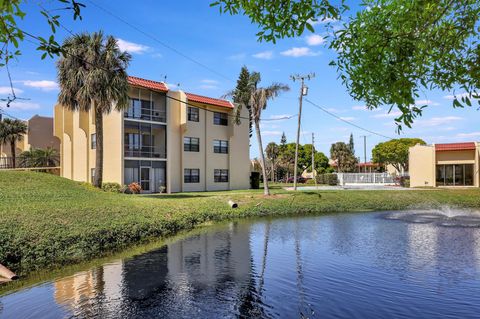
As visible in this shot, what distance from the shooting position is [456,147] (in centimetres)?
4512

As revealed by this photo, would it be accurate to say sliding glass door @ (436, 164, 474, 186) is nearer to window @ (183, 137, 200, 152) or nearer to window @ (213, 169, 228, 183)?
window @ (213, 169, 228, 183)

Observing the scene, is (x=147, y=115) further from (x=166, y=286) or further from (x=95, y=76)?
(x=166, y=286)

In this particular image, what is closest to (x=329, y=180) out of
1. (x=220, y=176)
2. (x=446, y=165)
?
(x=446, y=165)

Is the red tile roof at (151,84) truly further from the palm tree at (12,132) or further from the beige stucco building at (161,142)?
the palm tree at (12,132)

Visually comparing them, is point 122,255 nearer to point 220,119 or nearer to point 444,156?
point 220,119

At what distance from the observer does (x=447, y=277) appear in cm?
1061

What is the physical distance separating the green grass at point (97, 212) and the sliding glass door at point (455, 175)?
1227cm

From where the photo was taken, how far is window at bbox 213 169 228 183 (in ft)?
139

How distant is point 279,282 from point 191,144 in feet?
101

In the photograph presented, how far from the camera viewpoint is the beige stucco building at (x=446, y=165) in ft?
146

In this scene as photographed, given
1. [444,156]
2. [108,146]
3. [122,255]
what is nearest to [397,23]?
[122,255]

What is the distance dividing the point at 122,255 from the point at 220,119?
30.2 metres

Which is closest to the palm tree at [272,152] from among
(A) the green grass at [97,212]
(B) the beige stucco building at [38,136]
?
(B) the beige stucco building at [38,136]

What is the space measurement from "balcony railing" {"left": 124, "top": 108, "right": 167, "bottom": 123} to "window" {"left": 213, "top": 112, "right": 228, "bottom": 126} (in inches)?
250
